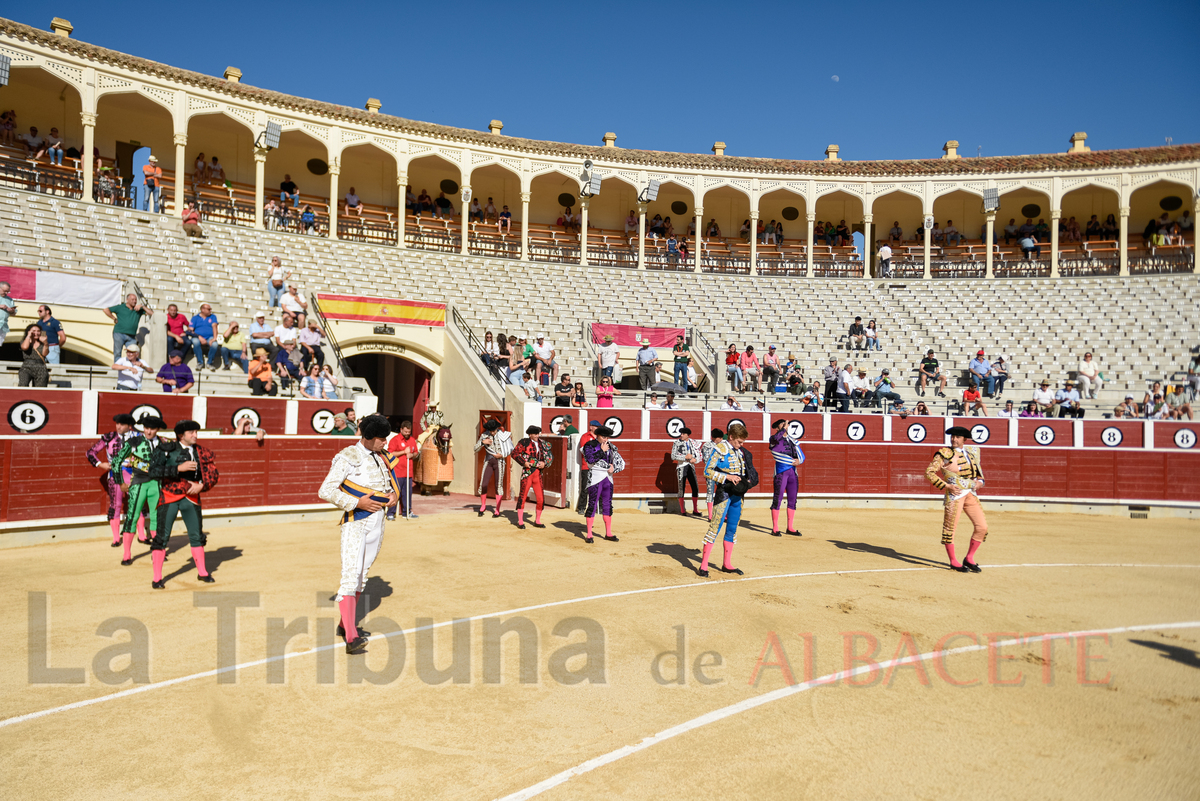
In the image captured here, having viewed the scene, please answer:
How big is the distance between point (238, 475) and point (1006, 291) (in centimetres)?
2414

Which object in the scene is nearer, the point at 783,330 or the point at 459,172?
the point at 783,330

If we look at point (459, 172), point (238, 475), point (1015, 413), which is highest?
point (459, 172)

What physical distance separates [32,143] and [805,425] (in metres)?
21.0

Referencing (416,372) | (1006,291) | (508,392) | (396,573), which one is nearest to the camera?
(396,573)

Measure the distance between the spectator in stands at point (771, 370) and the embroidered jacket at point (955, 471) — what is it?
9798mm

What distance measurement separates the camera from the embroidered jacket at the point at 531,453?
11.3 metres

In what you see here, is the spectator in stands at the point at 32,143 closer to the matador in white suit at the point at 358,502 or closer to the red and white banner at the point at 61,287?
the red and white banner at the point at 61,287

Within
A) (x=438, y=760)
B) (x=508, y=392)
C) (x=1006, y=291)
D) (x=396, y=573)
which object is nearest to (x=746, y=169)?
(x=1006, y=291)

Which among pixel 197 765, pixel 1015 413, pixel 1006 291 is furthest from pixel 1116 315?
pixel 197 765

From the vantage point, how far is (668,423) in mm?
15586

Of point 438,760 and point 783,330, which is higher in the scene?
point 783,330

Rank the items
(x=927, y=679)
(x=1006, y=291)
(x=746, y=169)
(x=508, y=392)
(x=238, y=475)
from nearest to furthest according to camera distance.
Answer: (x=927, y=679) → (x=238, y=475) → (x=508, y=392) → (x=1006, y=291) → (x=746, y=169)

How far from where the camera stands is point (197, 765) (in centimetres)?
383

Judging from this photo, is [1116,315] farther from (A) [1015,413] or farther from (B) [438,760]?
(B) [438,760]
